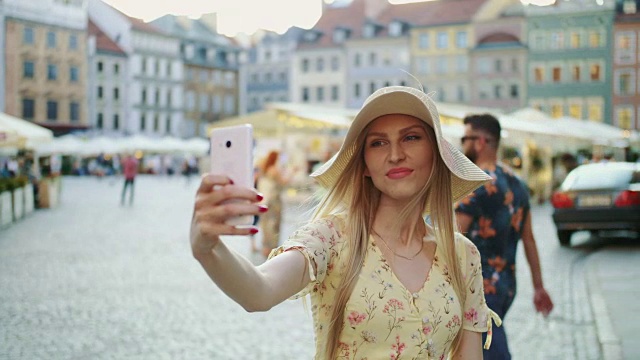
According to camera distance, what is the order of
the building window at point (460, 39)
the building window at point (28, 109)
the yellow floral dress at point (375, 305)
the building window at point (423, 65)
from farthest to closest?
the building window at point (423, 65)
the building window at point (460, 39)
the building window at point (28, 109)
the yellow floral dress at point (375, 305)

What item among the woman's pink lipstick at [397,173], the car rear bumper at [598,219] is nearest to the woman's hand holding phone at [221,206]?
the woman's pink lipstick at [397,173]

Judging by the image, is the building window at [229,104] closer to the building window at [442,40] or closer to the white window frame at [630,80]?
the building window at [442,40]

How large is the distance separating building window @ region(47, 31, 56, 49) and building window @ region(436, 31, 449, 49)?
3155cm

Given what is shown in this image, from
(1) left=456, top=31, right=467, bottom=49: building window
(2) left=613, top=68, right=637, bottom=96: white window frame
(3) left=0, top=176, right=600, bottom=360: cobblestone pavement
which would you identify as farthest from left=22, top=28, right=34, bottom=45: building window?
(3) left=0, top=176, right=600, bottom=360: cobblestone pavement

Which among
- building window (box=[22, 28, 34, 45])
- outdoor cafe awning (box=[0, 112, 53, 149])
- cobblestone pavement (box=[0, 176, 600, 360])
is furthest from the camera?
building window (box=[22, 28, 34, 45])

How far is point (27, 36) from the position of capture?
66188 mm

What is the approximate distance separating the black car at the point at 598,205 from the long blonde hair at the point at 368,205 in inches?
556

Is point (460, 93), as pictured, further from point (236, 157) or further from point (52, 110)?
point (236, 157)

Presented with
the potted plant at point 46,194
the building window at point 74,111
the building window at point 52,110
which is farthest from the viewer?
the building window at point 74,111

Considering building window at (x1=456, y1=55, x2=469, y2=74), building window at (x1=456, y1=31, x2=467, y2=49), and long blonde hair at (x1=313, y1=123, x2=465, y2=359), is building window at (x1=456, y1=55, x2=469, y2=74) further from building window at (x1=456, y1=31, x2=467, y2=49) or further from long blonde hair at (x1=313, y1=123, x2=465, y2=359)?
long blonde hair at (x1=313, y1=123, x2=465, y2=359)

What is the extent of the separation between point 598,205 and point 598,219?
0.85 feet

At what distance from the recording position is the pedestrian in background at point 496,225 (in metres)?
4.52

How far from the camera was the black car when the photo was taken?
53.3 ft

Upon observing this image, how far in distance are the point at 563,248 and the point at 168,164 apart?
56.1m
